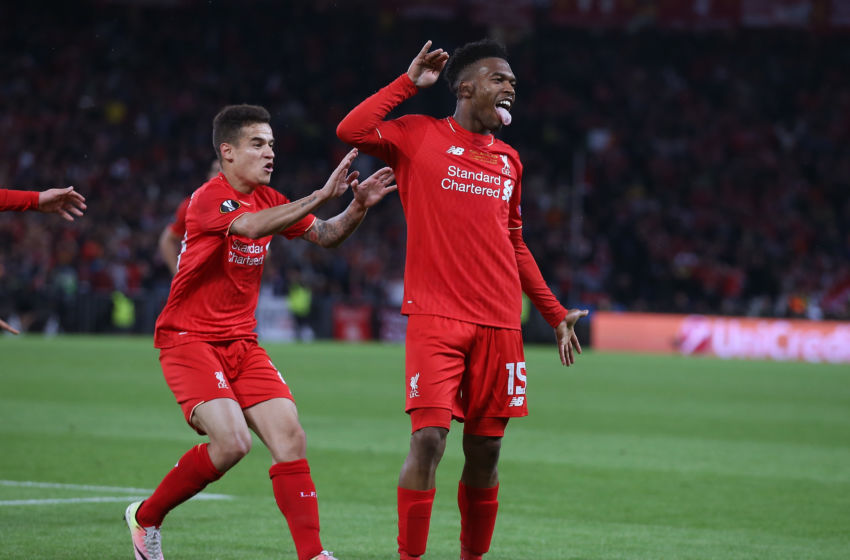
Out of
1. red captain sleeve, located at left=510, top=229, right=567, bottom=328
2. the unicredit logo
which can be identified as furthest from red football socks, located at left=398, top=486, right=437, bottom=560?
the unicredit logo

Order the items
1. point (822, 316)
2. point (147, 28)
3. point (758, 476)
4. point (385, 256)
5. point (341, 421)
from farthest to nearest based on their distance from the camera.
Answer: point (147, 28) → point (385, 256) → point (822, 316) → point (341, 421) → point (758, 476)

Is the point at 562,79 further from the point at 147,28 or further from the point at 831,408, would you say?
the point at 831,408

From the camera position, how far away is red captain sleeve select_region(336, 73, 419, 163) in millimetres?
5535

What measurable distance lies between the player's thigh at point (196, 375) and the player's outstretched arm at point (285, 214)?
2.12 feet

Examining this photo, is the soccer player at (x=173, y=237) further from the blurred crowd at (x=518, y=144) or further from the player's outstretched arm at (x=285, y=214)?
the blurred crowd at (x=518, y=144)

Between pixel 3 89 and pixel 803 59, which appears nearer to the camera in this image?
pixel 3 89

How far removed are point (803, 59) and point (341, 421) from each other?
2989 centimetres

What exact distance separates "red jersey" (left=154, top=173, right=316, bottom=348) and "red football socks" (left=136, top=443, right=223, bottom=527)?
22.8 inches

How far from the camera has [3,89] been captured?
1308 inches

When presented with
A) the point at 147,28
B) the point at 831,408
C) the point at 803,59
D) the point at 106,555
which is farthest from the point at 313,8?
the point at 106,555

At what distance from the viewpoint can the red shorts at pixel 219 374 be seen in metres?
5.80

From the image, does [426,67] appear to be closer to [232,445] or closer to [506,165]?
[506,165]

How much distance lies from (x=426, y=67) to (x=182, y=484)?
233 centimetres

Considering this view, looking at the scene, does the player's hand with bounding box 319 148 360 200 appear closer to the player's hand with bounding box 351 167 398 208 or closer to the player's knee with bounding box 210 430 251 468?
the player's hand with bounding box 351 167 398 208
